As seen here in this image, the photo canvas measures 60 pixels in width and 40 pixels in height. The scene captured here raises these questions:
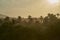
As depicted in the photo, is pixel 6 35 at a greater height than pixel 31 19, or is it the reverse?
pixel 31 19

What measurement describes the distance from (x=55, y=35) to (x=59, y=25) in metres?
1.64

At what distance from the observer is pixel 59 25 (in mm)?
29297

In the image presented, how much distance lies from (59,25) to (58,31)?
35.2 inches

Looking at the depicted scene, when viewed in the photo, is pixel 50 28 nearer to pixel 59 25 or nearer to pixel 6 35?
pixel 59 25

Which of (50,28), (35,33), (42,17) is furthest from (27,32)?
(42,17)

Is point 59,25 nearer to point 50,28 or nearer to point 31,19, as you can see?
point 50,28

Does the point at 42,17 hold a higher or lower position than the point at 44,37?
higher

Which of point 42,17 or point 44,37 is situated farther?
point 42,17

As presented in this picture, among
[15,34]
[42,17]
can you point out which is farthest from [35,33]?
[42,17]

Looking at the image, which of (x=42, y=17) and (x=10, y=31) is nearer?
(x=10, y=31)

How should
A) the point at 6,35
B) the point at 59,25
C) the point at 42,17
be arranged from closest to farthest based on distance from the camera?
the point at 6,35 → the point at 59,25 → the point at 42,17

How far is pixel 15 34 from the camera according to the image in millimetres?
A: 27375

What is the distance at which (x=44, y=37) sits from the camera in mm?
27859

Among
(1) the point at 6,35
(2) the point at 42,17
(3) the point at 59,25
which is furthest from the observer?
(2) the point at 42,17
